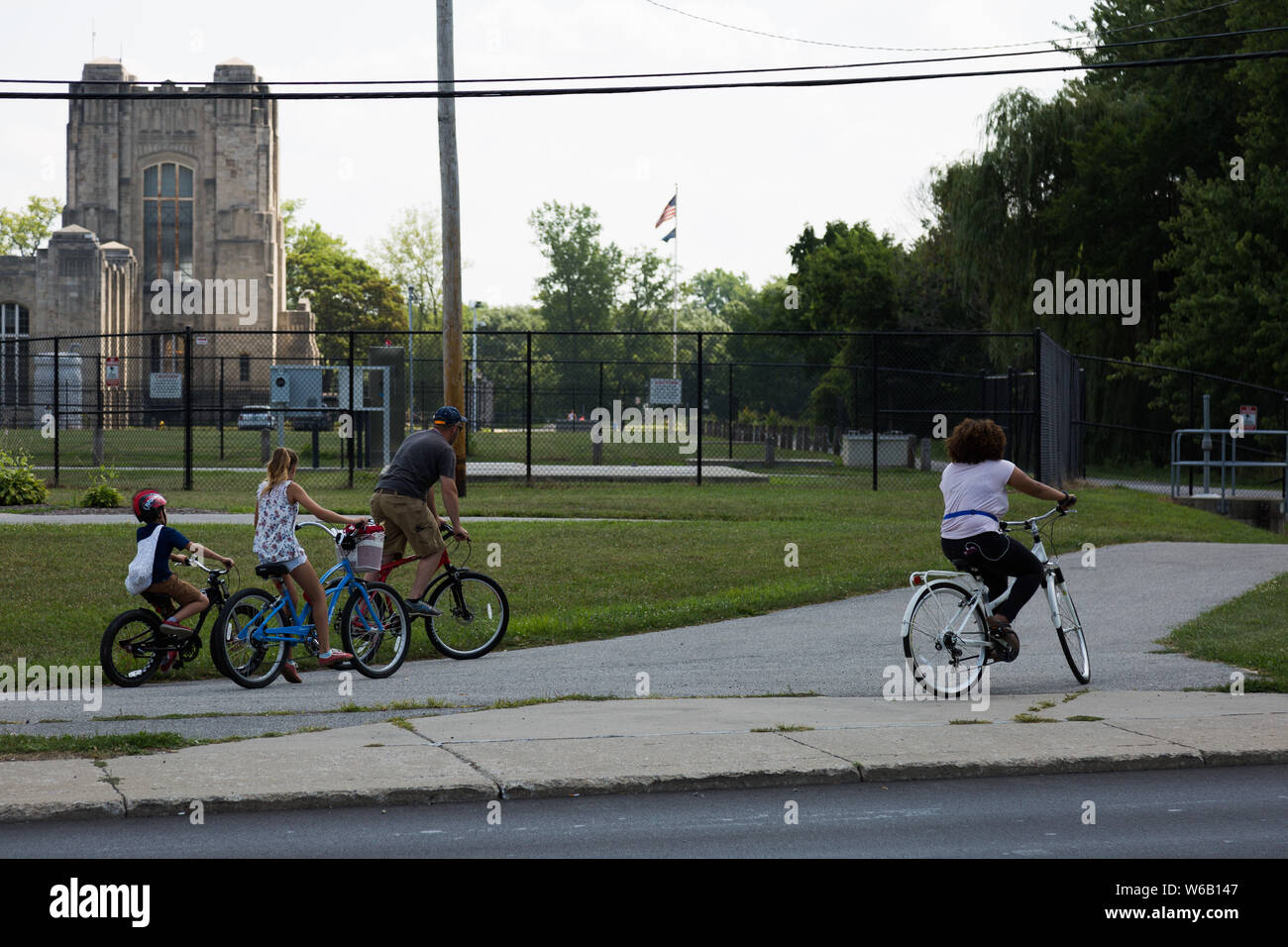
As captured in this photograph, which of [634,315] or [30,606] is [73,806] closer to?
[30,606]

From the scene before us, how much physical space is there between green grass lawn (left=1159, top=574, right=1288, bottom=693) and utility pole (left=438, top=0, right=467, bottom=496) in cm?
1233

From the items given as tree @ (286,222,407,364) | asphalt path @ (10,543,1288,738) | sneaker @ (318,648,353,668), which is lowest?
asphalt path @ (10,543,1288,738)

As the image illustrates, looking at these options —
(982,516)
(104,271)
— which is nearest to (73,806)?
(982,516)

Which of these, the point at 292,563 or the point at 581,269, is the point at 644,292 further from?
the point at 292,563

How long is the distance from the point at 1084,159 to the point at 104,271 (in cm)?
5019

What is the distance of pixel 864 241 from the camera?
6662 cm

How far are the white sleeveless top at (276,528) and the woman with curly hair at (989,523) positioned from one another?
4.66 metres

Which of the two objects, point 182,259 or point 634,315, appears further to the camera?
point 634,315

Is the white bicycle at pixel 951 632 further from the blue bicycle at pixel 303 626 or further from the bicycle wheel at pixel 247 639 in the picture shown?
the bicycle wheel at pixel 247 639

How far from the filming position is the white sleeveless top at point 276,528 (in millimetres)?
9914

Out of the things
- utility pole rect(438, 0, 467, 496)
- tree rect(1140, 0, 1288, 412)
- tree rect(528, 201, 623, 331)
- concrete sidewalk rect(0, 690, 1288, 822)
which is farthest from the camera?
tree rect(528, 201, 623, 331)

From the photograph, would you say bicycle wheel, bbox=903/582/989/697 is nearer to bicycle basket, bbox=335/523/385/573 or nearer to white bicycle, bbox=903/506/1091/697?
white bicycle, bbox=903/506/1091/697

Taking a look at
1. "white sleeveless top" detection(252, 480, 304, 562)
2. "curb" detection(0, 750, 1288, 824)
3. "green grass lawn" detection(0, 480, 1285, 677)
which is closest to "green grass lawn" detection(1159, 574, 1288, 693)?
"curb" detection(0, 750, 1288, 824)

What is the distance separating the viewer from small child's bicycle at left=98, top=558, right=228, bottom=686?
9922 millimetres
